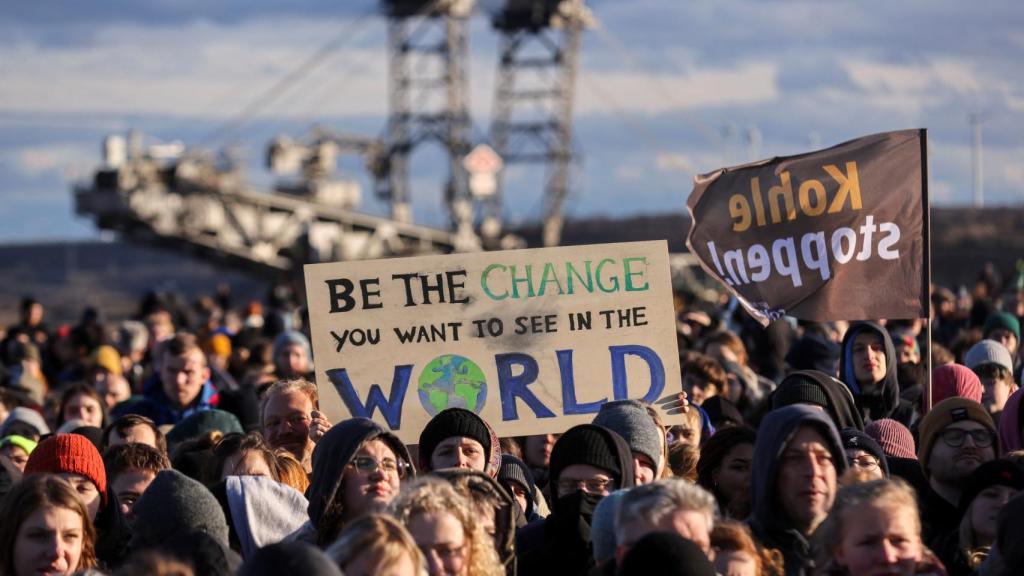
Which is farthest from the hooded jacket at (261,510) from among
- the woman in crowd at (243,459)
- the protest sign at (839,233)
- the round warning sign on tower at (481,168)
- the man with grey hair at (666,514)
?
the round warning sign on tower at (481,168)

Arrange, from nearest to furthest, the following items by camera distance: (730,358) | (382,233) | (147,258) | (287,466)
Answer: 1. (287,466)
2. (730,358)
3. (382,233)
4. (147,258)

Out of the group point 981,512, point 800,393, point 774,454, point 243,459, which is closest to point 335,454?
point 243,459

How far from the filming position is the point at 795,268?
872 cm

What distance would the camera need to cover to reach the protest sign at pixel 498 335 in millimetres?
8094

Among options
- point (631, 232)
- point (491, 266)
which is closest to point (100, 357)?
point (491, 266)

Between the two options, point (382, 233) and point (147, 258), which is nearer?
point (382, 233)

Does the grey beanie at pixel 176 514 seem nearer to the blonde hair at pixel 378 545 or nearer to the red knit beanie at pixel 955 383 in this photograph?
the blonde hair at pixel 378 545

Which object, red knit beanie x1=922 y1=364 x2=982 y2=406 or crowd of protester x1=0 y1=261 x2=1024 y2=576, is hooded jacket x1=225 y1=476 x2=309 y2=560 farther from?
red knit beanie x1=922 y1=364 x2=982 y2=406

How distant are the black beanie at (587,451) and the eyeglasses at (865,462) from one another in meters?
0.94

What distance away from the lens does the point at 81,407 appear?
1028 centimetres

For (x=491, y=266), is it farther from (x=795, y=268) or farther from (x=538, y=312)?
(x=795, y=268)

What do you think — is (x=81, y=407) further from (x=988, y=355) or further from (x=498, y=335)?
(x=988, y=355)

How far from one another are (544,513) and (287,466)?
1.14 meters

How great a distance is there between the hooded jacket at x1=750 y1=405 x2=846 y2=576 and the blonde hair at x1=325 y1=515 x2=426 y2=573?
1418 mm
